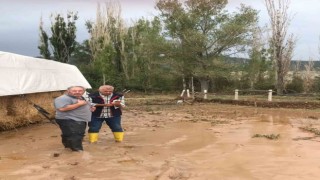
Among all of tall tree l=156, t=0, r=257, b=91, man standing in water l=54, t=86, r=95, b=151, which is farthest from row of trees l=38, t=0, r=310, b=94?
man standing in water l=54, t=86, r=95, b=151

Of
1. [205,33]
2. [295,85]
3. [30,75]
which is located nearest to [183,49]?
[205,33]

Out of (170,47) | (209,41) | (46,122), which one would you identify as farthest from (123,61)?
(46,122)

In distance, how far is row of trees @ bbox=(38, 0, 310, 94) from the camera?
32250 mm

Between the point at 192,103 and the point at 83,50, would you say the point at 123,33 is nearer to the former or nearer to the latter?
the point at 83,50

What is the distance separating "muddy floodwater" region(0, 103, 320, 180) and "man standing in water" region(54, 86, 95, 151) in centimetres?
23

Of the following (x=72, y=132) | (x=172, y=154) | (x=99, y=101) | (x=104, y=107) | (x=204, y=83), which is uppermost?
(x=204, y=83)

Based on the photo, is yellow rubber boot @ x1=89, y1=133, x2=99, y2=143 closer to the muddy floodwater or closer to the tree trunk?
the muddy floodwater

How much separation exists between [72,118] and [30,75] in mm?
4704

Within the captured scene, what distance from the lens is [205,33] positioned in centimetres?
3281

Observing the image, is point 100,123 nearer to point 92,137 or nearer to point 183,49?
point 92,137

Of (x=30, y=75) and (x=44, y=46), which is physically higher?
(x=44, y=46)

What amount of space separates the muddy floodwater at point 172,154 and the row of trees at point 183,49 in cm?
1904

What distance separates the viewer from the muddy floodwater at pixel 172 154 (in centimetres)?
667

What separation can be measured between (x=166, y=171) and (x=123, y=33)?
111 feet
